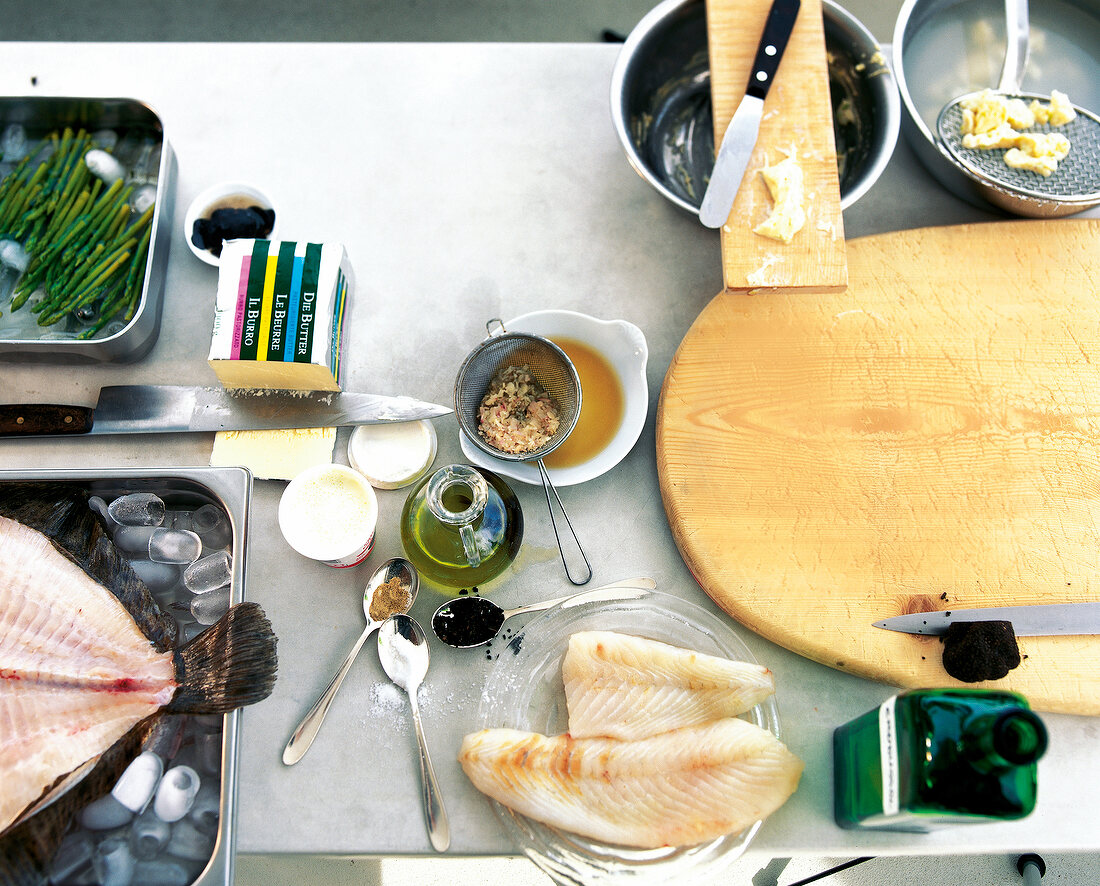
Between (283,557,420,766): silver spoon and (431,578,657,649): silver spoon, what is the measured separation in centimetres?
6

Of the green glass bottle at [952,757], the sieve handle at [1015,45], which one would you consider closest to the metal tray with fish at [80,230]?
the green glass bottle at [952,757]

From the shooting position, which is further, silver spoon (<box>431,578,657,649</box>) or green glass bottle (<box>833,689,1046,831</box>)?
silver spoon (<box>431,578,657,649</box>)

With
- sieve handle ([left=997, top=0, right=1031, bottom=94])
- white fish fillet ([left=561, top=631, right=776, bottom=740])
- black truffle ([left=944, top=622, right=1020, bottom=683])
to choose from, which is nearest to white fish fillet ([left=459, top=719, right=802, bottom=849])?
white fish fillet ([left=561, top=631, right=776, bottom=740])

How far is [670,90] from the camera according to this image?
1.15m

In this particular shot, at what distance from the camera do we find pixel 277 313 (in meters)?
0.96

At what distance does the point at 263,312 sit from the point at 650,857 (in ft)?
2.72

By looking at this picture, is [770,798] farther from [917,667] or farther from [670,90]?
[670,90]

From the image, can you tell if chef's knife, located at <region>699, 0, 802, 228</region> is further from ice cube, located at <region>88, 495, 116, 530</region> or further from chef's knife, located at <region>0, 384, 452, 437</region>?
ice cube, located at <region>88, 495, 116, 530</region>

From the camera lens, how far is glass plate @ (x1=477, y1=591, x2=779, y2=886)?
0.86m

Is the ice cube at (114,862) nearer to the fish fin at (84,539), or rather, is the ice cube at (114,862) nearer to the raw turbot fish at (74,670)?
the raw turbot fish at (74,670)

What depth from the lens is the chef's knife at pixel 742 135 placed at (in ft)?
3.06

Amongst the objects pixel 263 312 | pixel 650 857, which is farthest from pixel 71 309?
pixel 650 857

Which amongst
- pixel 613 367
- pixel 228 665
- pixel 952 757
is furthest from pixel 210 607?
pixel 952 757

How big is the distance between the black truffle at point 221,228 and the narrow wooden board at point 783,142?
677mm
